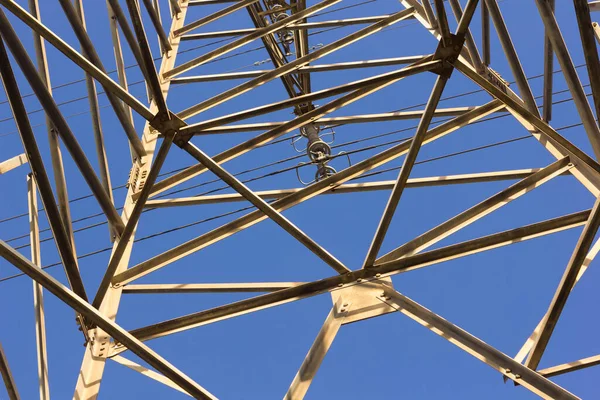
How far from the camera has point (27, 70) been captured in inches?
233

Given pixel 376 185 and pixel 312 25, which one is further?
pixel 312 25

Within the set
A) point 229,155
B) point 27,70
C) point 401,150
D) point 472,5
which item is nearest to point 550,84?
point 401,150

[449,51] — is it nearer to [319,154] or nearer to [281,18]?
[319,154]

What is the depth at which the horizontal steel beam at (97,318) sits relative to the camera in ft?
17.3

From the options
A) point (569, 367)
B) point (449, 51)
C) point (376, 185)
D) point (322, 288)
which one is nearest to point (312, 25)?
point (376, 185)

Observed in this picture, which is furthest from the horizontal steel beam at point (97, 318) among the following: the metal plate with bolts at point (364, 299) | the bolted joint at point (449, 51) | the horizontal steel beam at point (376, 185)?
the bolted joint at point (449, 51)

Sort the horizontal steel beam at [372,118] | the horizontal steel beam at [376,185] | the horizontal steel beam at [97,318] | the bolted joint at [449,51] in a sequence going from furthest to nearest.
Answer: the horizontal steel beam at [372,118] < the horizontal steel beam at [376,185] < the bolted joint at [449,51] < the horizontal steel beam at [97,318]

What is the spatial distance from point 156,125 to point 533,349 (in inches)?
145

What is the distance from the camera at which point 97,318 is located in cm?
536

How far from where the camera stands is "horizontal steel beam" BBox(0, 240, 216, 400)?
17.3ft

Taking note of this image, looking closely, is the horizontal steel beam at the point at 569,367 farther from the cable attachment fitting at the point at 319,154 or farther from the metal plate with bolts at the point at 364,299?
the cable attachment fitting at the point at 319,154

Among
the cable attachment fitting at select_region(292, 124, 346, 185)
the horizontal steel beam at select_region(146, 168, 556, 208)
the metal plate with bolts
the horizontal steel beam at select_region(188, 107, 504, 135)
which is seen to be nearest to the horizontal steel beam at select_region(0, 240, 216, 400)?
the metal plate with bolts

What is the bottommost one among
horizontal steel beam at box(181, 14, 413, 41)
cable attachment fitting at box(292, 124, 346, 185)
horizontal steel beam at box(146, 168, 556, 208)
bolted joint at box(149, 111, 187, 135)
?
bolted joint at box(149, 111, 187, 135)

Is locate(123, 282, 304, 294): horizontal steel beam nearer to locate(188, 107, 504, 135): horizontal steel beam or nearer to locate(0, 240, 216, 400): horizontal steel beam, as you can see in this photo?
locate(0, 240, 216, 400): horizontal steel beam
